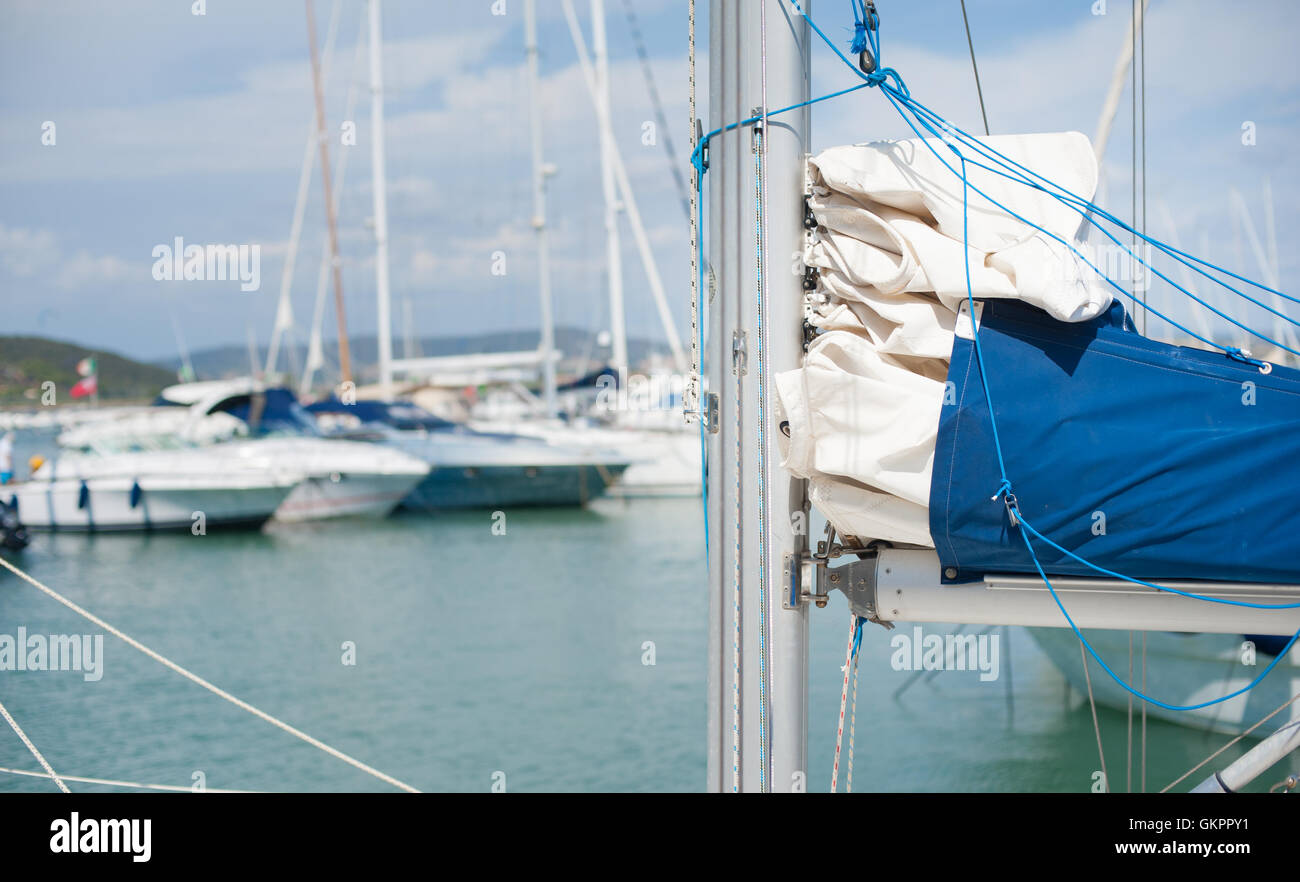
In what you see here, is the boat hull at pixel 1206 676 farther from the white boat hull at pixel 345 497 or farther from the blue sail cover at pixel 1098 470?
the white boat hull at pixel 345 497

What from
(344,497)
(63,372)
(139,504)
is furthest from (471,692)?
(63,372)

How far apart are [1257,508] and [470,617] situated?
46.7ft

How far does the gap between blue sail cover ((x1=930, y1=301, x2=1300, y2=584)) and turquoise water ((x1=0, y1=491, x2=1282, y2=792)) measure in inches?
237

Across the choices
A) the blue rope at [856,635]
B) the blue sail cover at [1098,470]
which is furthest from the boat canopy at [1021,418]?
the blue rope at [856,635]

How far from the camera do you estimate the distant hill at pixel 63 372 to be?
48.0 meters

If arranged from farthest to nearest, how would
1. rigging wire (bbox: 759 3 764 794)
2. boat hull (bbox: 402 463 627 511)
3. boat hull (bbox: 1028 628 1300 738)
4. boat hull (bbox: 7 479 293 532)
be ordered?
boat hull (bbox: 402 463 627 511), boat hull (bbox: 7 479 293 532), boat hull (bbox: 1028 628 1300 738), rigging wire (bbox: 759 3 764 794)

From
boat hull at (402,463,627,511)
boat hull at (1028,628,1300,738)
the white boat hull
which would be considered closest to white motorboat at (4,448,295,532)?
the white boat hull

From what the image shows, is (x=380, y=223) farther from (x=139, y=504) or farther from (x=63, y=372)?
(x=63, y=372)

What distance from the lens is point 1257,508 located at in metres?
2.31

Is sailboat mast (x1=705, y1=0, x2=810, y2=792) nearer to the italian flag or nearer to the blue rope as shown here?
the blue rope

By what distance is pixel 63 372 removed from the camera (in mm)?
67938

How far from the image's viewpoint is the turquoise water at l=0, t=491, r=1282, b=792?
29.0 ft

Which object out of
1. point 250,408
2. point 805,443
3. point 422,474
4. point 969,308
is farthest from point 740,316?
point 250,408
